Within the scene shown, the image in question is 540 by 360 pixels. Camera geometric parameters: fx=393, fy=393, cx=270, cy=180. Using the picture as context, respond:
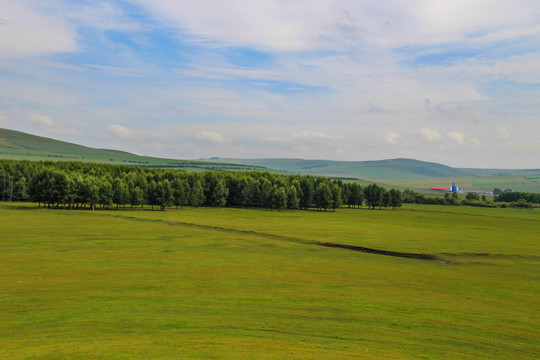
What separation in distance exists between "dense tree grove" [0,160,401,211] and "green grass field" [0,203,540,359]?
7893 cm

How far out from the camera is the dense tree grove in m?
133

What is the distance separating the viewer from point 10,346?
Result: 62.4 ft

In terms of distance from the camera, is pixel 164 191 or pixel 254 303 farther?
pixel 164 191

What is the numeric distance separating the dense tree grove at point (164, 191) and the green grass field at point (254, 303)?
78932 millimetres

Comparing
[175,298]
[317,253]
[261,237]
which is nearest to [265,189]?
[261,237]

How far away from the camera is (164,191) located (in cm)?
14212

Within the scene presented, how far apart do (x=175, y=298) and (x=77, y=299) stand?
6.85m

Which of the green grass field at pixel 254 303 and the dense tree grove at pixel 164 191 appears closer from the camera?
the green grass field at pixel 254 303

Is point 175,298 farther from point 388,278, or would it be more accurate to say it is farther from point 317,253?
point 317,253

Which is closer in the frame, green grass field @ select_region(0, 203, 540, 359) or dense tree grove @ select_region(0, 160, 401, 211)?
green grass field @ select_region(0, 203, 540, 359)

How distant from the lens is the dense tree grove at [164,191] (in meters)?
133

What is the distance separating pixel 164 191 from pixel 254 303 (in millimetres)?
119174

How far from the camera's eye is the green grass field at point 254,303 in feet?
66.2

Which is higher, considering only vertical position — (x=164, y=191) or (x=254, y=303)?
(x=164, y=191)
